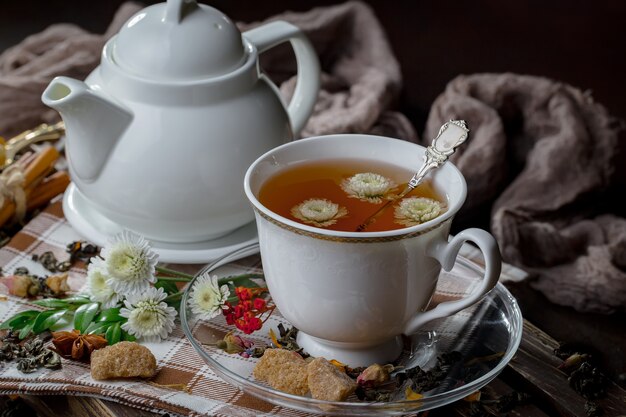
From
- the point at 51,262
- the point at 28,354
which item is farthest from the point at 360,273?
the point at 51,262

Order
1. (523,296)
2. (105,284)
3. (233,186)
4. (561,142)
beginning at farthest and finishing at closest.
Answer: (561,142), (523,296), (233,186), (105,284)

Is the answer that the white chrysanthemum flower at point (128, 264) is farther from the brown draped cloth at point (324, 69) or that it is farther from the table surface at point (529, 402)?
the brown draped cloth at point (324, 69)

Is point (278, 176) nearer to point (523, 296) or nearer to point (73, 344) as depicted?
point (73, 344)

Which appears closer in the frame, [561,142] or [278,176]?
[278,176]

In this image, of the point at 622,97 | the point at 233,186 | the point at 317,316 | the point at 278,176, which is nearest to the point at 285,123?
the point at 233,186

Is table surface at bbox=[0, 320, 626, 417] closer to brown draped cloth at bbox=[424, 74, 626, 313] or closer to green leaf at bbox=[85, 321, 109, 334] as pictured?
green leaf at bbox=[85, 321, 109, 334]

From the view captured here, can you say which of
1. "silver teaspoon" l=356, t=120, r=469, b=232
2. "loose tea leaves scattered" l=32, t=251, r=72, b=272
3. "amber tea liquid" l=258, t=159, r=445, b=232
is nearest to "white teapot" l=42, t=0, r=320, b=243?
"loose tea leaves scattered" l=32, t=251, r=72, b=272

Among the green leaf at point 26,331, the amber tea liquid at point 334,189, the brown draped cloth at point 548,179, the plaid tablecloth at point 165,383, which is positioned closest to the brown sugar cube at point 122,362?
the plaid tablecloth at point 165,383
